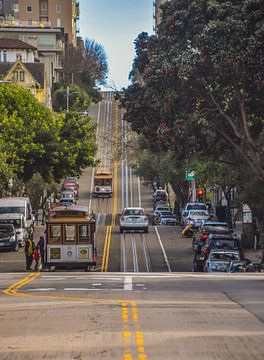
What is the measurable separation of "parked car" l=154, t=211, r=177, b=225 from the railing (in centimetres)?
8369

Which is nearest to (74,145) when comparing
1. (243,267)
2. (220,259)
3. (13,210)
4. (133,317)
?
(13,210)

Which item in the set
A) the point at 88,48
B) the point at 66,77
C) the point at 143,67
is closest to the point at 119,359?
the point at 143,67

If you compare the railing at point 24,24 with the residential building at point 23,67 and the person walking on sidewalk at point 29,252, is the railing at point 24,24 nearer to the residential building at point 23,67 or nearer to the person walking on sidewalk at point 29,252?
the residential building at point 23,67

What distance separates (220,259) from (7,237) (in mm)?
18216

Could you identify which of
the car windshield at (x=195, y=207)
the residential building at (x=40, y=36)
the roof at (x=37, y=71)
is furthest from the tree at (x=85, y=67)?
the car windshield at (x=195, y=207)

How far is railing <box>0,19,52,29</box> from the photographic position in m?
156

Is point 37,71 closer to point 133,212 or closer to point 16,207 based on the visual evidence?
point 133,212

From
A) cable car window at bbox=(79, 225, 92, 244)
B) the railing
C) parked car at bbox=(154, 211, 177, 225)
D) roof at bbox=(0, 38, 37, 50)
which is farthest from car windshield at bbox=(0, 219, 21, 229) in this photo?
the railing

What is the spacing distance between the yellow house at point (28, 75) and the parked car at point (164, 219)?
47520 millimetres

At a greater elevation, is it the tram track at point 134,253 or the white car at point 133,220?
the white car at point 133,220

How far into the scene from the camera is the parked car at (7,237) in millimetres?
53375

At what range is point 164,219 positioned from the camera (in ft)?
249

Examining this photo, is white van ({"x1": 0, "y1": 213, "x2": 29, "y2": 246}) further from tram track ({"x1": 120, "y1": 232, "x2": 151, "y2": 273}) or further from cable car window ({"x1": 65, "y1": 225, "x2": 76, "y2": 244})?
cable car window ({"x1": 65, "y1": 225, "x2": 76, "y2": 244})

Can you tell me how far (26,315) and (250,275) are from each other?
14838 mm
